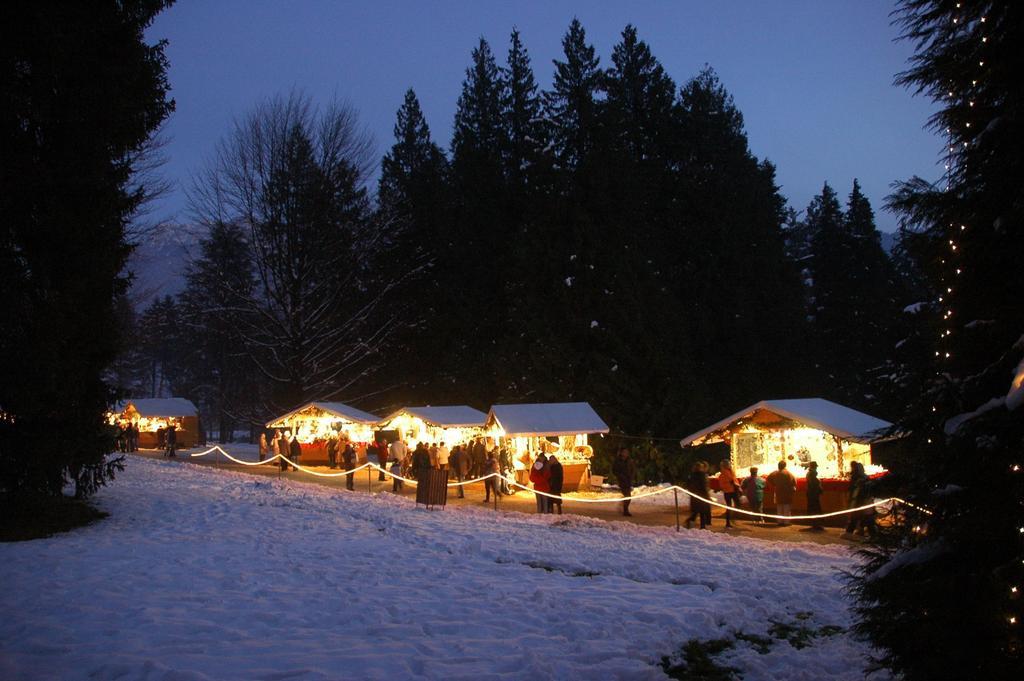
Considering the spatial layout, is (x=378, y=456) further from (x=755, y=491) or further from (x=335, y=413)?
(x=755, y=491)

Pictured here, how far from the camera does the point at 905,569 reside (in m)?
4.19

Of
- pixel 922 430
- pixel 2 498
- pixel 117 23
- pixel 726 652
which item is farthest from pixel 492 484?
pixel 922 430

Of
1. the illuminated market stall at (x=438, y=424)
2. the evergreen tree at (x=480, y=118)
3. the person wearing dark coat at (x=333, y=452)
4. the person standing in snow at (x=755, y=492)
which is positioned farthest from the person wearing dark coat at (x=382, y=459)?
the evergreen tree at (x=480, y=118)

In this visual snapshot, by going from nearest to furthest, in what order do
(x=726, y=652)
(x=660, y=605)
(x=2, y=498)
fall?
(x=726, y=652) → (x=660, y=605) → (x=2, y=498)

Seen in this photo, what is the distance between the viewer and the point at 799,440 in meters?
20.6

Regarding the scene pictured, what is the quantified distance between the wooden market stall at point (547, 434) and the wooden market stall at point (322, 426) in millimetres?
9804

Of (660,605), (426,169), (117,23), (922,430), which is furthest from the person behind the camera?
(426,169)

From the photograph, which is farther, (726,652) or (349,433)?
(349,433)

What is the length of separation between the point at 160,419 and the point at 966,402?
5179 centimetres

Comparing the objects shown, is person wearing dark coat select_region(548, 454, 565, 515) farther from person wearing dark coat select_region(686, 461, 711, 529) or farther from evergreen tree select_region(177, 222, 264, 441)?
evergreen tree select_region(177, 222, 264, 441)

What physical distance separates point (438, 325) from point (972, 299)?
132ft

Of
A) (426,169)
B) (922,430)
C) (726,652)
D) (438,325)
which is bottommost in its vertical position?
(726,652)

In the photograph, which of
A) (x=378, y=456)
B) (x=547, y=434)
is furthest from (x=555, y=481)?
(x=378, y=456)

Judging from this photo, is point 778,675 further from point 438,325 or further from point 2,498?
point 438,325
